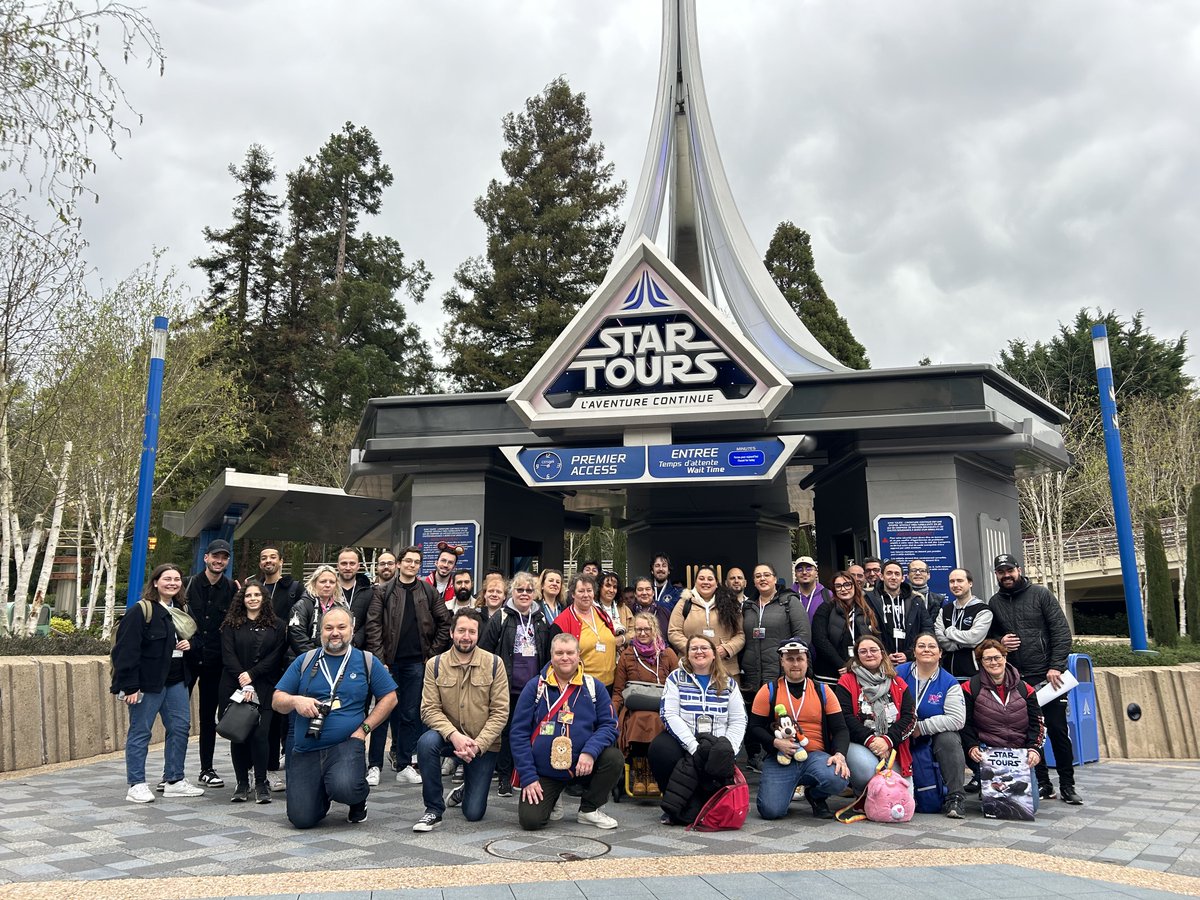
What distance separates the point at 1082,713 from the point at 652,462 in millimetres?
5113

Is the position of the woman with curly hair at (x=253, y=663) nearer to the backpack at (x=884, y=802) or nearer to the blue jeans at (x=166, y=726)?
the blue jeans at (x=166, y=726)

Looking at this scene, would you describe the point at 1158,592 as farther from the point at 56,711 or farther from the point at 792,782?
the point at 56,711

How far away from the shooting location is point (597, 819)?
18.0 feet

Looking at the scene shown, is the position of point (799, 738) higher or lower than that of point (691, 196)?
lower

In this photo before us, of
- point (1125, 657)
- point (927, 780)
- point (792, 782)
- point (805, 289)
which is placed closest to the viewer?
point (792, 782)

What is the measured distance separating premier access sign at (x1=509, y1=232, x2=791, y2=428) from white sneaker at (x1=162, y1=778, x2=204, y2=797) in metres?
5.29

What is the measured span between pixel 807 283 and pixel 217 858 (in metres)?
33.4

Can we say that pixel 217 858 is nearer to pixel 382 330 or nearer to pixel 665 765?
pixel 665 765

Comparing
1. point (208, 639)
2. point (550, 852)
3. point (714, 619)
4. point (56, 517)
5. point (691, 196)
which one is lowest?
point (550, 852)

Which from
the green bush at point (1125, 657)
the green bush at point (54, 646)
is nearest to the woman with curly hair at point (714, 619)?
the green bush at point (1125, 657)

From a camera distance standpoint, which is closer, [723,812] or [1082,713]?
[723,812]

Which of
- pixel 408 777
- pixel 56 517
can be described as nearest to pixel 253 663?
pixel 408 777

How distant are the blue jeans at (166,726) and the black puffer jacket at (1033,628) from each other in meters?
6.51

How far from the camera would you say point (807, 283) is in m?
34.9
